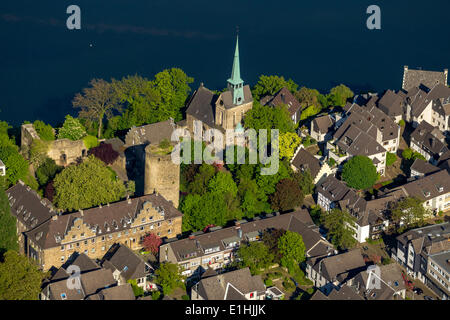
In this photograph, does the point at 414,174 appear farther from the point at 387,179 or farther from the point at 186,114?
the point at 186,114

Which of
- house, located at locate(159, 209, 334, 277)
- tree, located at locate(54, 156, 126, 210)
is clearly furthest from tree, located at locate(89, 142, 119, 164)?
house, located at locate(159, 209, 334, 277)

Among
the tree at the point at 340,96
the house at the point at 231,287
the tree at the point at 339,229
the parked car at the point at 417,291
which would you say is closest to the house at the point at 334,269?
the tree at the point at 339,229

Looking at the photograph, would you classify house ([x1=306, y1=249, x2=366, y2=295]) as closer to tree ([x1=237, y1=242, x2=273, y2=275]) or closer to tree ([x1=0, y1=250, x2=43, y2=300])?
tree ([x1=237, y1=242, x2=273, y2=275])

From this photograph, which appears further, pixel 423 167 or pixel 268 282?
pixel 423 167

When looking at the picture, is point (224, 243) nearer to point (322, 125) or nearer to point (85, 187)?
point (85, 187)

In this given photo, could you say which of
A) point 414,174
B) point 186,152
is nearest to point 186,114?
point 186,152

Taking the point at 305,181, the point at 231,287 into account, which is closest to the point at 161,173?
the point at 231,287
